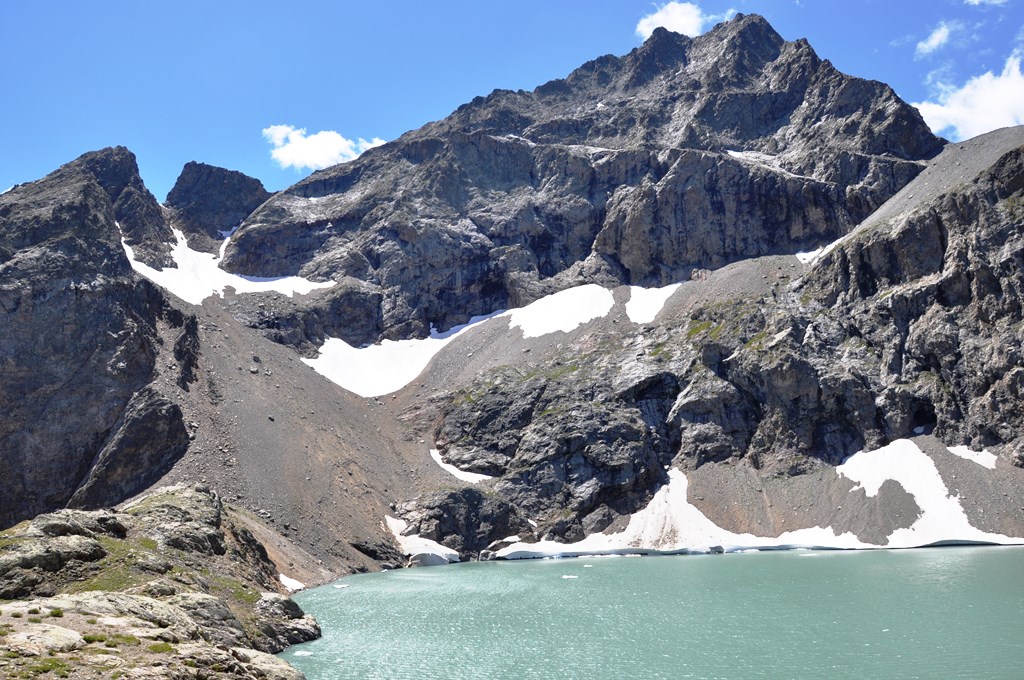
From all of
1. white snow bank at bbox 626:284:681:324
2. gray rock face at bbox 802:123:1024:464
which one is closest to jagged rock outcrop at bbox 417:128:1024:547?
gray rock face at bbox 802:123:1024:464

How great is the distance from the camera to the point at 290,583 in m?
66.4

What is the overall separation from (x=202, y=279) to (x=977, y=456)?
436 ft

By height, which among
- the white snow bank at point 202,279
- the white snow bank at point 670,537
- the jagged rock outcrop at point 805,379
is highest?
the white snow bank at point 202,279

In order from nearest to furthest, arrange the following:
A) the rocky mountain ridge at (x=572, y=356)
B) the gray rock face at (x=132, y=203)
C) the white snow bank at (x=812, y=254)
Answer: the rocky mountain ridge at (x=572, y=356) < the white snow bank at (x=812, y=254) < the gray rock face at (x=132, y=203)

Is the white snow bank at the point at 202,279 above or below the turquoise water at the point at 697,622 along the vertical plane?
above

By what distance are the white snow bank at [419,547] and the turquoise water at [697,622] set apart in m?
17.9

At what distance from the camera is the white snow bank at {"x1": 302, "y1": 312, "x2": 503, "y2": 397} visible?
130m

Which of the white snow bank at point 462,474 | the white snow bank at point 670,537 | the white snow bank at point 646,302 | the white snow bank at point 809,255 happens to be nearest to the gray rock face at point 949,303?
the white snow bank at point 809,255

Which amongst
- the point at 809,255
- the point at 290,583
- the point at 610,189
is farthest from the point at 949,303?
the point at 290,583

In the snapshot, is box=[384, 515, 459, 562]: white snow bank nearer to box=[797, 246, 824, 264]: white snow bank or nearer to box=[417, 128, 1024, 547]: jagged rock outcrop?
box=[417, 128, 1024, 547]: jagged rock outcrop

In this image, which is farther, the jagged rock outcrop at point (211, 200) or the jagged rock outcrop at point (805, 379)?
the jagged rock outcrop at point (211, 200)

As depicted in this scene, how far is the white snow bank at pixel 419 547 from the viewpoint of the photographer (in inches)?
3526

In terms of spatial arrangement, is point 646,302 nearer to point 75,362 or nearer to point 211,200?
point 75,362

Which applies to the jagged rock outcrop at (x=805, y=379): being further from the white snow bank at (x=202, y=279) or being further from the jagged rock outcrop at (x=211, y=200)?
the jagged rock outcrop at (x=211, y=200)
